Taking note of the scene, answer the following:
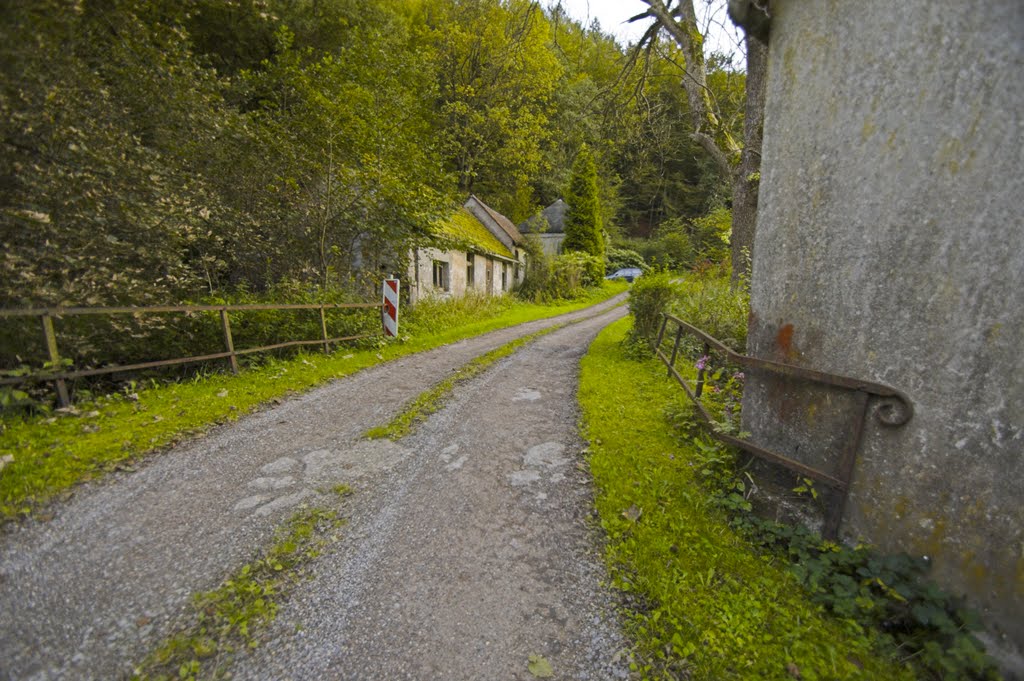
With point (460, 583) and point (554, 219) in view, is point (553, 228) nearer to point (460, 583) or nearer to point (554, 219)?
point (554, 219)

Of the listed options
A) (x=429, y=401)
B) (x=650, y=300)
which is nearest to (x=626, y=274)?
(x=650, y=300)

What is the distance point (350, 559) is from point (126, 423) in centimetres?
335

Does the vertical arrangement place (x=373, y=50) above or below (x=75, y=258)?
above

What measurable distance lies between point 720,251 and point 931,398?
46.2 ft

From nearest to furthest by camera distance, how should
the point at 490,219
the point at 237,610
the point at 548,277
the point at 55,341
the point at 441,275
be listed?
1. the point at 237,610
2. the point at 55,341
3. the point at 441,275
4. the point at 548,277
5. the point at 490,219

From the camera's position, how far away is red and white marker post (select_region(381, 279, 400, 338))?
908 cm

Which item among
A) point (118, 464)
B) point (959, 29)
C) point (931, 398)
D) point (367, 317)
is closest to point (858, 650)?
point (931, 398)

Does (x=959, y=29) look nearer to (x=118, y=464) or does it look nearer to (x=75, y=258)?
(x=118, y=464)

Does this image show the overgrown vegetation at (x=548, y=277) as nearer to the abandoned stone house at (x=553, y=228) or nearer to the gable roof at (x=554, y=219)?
the abandoned stone house at (x=553, y=228)

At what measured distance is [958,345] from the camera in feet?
6.07

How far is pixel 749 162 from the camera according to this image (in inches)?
274

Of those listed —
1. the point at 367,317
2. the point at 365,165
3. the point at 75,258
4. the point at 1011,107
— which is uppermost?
the point at 365,165

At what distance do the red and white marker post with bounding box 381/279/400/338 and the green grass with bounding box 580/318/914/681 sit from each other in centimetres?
657

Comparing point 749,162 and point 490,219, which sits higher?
point 490,219
